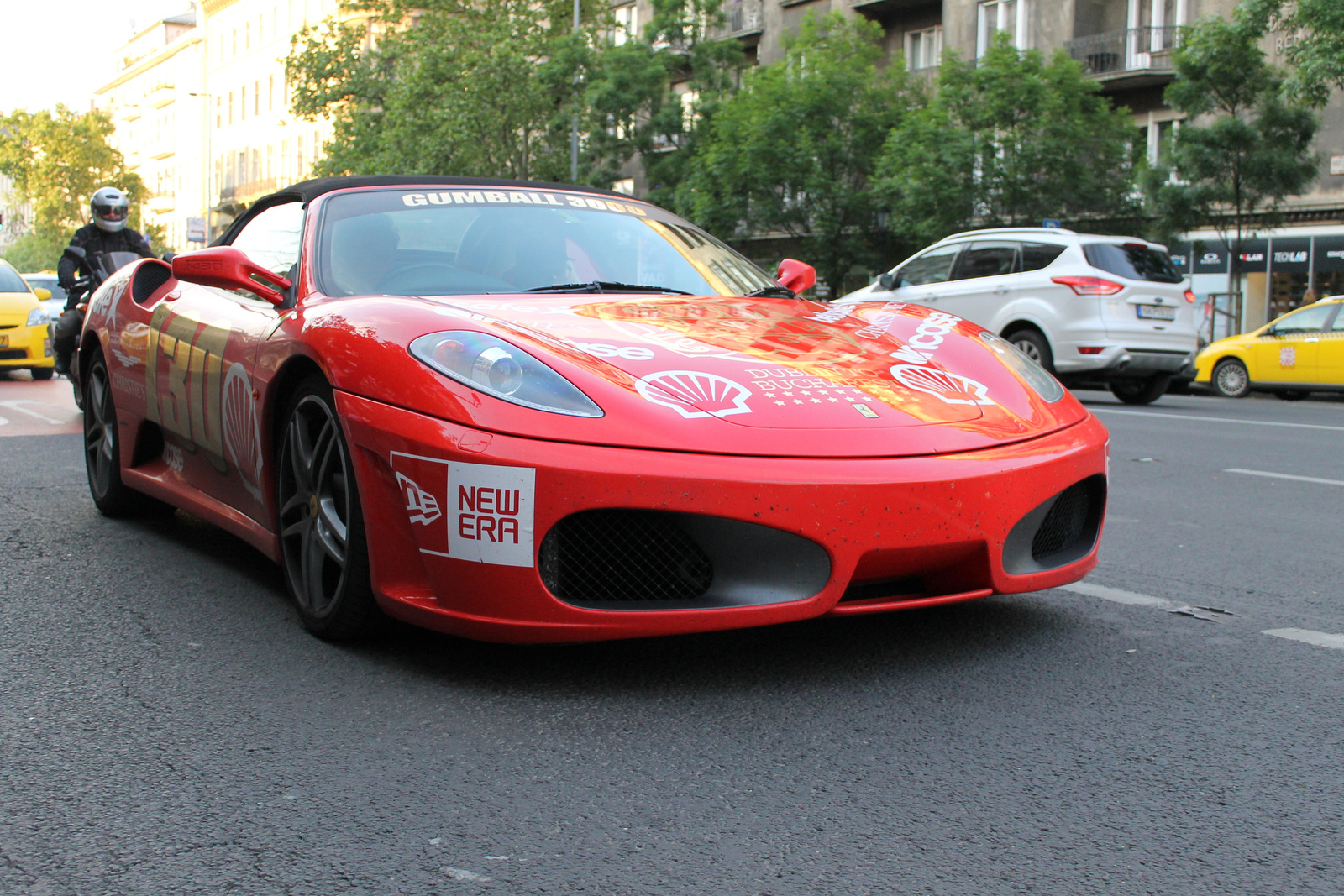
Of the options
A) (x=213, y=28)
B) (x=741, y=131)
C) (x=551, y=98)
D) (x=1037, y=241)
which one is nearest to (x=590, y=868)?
(x=1037, y=241)

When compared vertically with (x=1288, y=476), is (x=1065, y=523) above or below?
above

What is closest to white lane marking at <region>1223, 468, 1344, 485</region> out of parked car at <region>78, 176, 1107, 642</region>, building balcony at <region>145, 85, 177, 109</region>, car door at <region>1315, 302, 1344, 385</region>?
parked car at <region>78, 176, 1107, 642</region>

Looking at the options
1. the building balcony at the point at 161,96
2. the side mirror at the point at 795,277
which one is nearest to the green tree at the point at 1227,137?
the side mirror at the point at 795,277

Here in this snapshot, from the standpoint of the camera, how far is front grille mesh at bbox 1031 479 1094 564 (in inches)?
133

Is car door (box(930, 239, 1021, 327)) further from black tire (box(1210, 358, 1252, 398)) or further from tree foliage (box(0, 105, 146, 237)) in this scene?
tree foliage (box(0, 105, 146, 237))

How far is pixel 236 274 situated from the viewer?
3838mm

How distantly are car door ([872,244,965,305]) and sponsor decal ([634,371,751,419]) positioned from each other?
12255 millimetres

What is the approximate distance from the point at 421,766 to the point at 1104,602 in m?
2.19

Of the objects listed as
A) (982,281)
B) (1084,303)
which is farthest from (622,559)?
(982,281)

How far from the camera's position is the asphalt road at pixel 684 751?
2.11 meters

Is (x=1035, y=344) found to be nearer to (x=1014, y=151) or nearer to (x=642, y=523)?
(x=1014, y=151)

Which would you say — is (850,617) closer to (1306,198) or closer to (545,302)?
(545,302)

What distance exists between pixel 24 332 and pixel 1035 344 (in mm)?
11008

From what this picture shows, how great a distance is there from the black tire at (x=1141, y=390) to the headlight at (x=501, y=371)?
1267 cm
